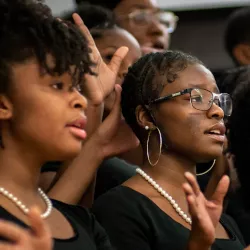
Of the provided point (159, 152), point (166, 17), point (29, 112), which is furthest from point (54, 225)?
point (166, 17)

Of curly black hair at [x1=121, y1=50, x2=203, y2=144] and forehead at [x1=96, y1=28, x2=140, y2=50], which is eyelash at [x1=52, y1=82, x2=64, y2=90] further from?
forehead at [x1=96, y1=28, x2=140, y2=50]

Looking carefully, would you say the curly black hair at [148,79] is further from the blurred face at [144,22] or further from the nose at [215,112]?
the blurred face at [144,22]

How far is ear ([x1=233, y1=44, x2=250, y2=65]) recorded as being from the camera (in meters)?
2.77

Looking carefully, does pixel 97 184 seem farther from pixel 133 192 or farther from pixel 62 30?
pixel 62 30

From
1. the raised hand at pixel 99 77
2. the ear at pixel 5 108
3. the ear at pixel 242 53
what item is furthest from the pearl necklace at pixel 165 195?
the ear at pixel 242 53

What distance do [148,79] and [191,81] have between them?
4.2 inches

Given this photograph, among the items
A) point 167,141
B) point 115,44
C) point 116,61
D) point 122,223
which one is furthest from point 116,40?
point 122,223

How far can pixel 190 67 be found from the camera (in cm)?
176

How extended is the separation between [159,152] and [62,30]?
0.46 meters

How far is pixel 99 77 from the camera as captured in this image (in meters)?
1.77

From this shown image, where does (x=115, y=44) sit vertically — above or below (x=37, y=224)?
below

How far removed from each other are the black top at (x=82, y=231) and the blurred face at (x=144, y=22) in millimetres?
1107

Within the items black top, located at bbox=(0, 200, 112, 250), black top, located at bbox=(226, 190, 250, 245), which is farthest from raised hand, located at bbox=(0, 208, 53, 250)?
black top, located at bbox=(226, 190, 250, 245)

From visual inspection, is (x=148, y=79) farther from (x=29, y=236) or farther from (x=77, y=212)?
(x=29, y=236)
